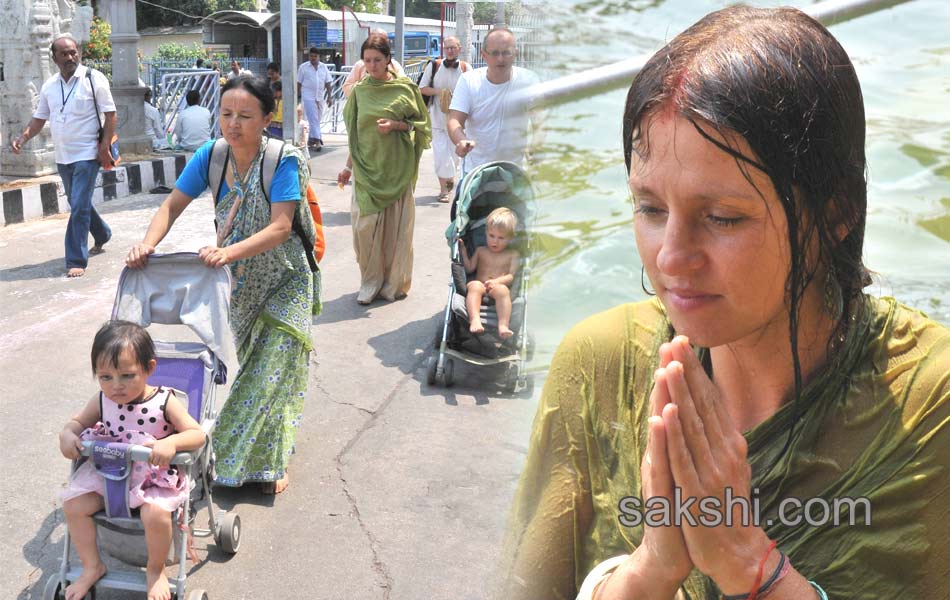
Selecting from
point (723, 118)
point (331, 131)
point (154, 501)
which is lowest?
point (331, 131)

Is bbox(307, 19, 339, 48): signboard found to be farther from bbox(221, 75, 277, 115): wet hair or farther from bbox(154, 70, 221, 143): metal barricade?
bbox(221, 75, 277, 115): wet hair

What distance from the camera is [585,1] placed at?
1124 mm

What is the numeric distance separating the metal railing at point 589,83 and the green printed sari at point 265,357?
283 centimetres

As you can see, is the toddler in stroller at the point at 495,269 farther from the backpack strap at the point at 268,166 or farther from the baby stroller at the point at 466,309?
the backpack strap at the point at 268,166

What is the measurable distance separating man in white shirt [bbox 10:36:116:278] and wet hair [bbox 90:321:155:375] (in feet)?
14.8

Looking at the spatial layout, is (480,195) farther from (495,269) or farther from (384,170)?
(384,170)

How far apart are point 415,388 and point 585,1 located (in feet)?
14.4

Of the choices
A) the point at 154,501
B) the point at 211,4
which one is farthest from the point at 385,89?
the point at 211,4

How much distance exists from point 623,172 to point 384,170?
5.60 meters

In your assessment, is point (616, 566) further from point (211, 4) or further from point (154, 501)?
point (211, 4)

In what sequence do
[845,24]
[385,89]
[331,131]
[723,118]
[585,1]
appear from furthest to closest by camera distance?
[331,131], [385,89], [845,24], [585,1], [723,118]

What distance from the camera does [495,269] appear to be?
5.53 meters

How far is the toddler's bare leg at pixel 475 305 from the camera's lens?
5375 millimetres

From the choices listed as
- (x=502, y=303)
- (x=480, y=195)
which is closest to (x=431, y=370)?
(x=502, y=303)
